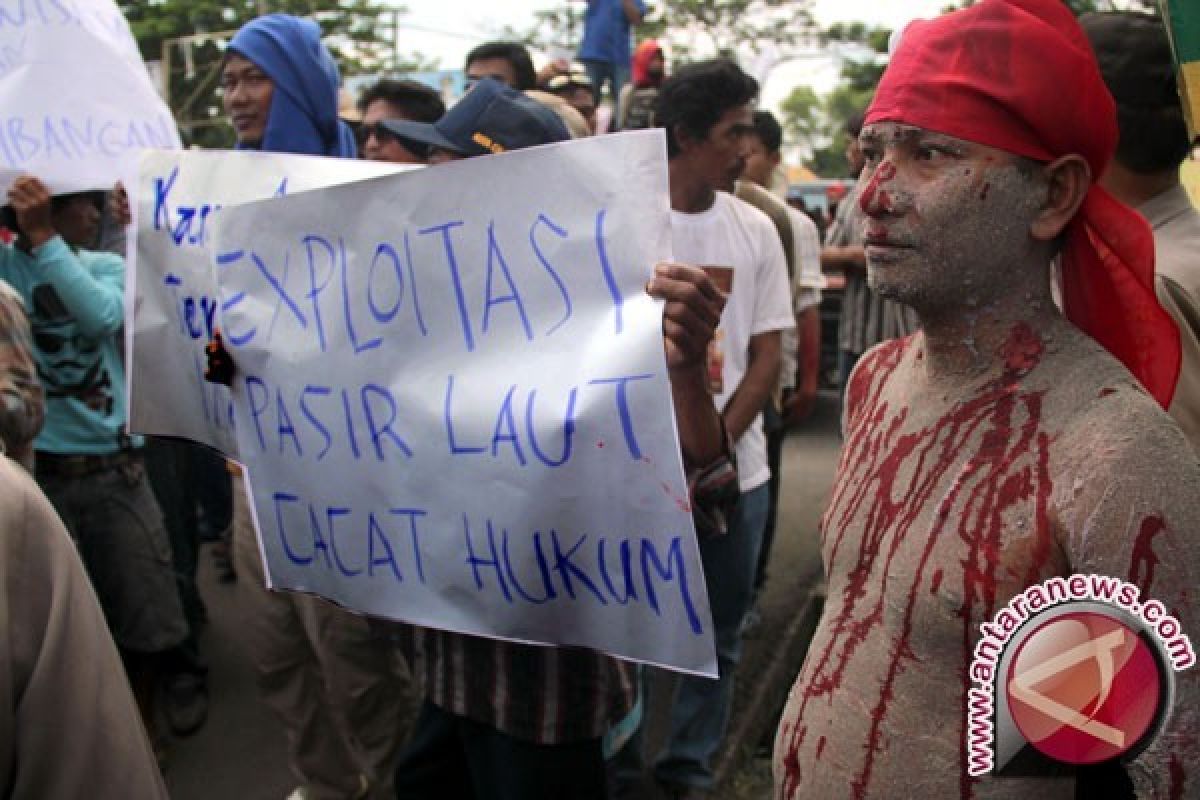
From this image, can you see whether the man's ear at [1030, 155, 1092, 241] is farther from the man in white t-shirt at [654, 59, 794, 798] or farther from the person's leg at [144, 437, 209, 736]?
the person's leg at [144, 437, 209, 736]

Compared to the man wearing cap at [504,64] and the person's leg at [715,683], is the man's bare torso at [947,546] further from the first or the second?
the man wearing cap at [504,64]

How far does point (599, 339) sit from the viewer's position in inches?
63.3

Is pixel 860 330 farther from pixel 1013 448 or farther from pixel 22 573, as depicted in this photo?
pixel 22 573

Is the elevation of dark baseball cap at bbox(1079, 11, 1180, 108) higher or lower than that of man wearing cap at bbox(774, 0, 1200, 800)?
higher

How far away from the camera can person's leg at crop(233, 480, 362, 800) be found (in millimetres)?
2988

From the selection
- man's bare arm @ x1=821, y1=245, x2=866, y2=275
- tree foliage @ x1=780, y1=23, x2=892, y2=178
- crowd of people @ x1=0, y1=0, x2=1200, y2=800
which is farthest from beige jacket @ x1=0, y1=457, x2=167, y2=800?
tree foliage @ x1=780, y1=23, x2=892, y2=178

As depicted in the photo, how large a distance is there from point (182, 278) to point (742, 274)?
1.67 m

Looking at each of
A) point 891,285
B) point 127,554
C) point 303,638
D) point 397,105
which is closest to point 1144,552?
point 891,285

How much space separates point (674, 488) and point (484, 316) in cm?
49

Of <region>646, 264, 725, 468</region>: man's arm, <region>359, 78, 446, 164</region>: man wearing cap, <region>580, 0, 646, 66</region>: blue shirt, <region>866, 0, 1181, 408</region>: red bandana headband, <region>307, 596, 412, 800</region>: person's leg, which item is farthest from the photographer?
<region>580, 0, 646, 66</region>: blue shirt

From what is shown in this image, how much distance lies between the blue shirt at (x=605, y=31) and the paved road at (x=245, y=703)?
3.29 m

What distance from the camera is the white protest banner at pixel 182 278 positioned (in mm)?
2332

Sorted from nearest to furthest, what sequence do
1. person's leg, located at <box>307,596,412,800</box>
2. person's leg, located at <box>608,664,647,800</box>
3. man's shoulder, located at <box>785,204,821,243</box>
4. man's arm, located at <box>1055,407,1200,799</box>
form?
1. man's arm, located at <box>1055,407,1200,799</box>
2. person's leg, located at <box>608,664,647,800</box>
3. person's leg, located at <box>307,596,412,800</box>
4. man's shoulder, located at <box>785,204,821,243</box>

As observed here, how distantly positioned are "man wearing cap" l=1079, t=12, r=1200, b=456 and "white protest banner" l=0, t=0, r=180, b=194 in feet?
8.49
